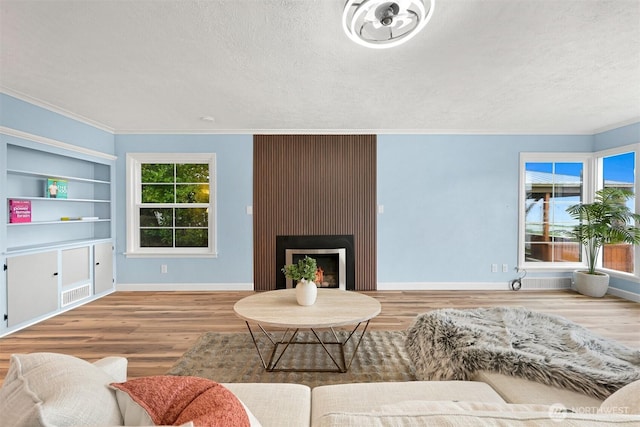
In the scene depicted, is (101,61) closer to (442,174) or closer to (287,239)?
(287,239)

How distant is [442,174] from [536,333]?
302cm

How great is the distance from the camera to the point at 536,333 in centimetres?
162

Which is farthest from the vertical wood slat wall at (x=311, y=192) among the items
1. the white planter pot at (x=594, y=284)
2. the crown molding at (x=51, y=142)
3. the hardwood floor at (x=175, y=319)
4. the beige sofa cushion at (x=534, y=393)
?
the beige sofa cushion at (x=534, y=393)

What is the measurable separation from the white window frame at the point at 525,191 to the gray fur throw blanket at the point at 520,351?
288cm

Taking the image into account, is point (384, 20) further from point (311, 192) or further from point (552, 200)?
point (552, 200)

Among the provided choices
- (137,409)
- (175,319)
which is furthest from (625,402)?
(175,319)

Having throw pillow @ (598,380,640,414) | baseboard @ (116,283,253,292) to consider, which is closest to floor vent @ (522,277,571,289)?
throw pillow @ (598,380,640,414)

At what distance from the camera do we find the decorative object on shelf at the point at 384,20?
157cm

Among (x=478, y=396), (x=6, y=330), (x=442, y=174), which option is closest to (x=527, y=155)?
(x=442, y=174)

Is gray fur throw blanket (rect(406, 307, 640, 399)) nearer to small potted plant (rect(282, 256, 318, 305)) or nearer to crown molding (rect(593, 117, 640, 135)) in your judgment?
small potted plant (rect(282, 256, 318, 305))

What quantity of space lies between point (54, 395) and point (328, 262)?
3.72 m

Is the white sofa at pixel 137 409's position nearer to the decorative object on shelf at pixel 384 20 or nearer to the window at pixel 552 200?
the decorative object on shelf at pixel 384 20

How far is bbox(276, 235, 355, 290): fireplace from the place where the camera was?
422cm

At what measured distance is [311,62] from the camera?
2273 millimetres
